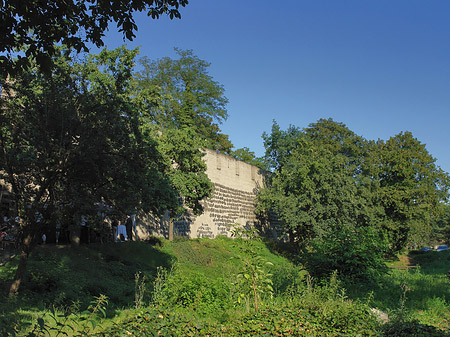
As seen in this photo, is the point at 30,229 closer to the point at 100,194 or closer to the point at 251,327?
the point at 100,194

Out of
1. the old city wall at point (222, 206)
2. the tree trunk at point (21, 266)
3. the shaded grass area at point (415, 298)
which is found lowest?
the shaded grass area at point (415, 298)

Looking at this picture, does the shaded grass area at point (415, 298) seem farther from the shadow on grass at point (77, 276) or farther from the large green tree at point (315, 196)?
the large green tree at point (315, 196)

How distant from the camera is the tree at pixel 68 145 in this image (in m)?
8.90

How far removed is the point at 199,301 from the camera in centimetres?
783

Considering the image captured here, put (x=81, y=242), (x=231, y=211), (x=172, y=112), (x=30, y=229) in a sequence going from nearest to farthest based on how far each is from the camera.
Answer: (x=30, y=229) → (x=81, y=242) → (x=231, y=211) → (x=172, y=112)

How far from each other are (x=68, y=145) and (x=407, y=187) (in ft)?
89.8

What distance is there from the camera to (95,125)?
9352mm

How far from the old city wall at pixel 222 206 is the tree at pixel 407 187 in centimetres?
947

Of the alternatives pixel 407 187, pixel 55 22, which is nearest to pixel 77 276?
pixel 55 22

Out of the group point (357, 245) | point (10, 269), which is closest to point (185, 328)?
point (357, 245)

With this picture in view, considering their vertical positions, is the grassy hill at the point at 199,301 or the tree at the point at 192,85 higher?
the tree at the point at 192,85

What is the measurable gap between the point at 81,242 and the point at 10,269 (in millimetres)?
5029

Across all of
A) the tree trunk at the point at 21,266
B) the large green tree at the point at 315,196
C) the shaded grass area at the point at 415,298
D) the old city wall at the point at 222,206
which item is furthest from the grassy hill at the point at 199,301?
the large green tree at the point at 315,196

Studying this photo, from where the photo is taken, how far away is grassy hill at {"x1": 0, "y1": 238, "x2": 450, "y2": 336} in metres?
5.29
